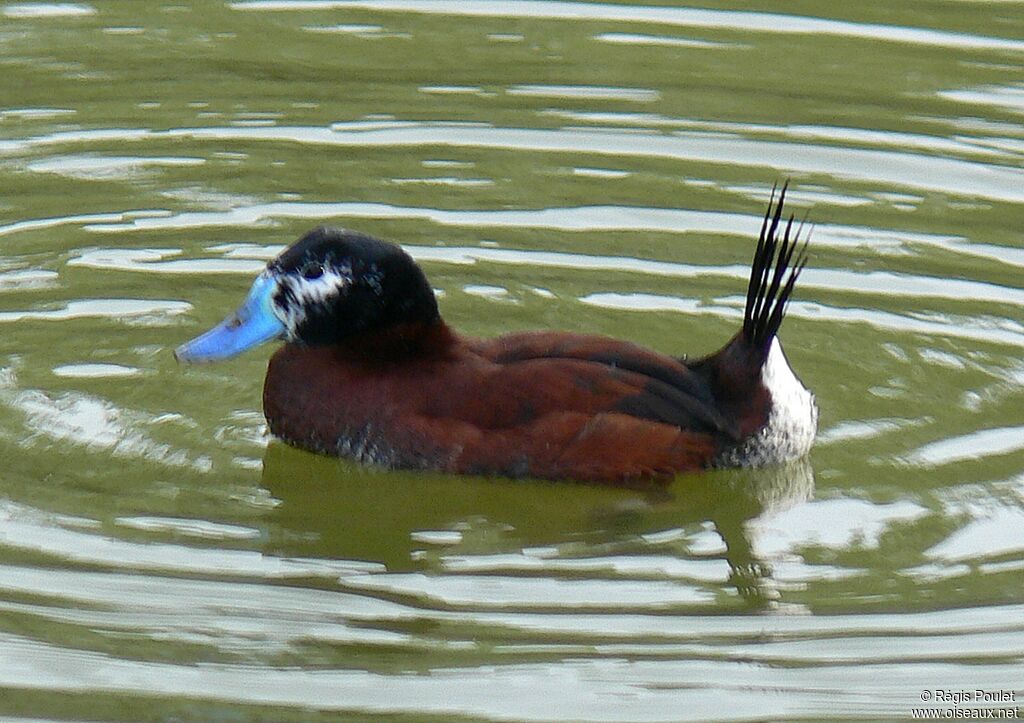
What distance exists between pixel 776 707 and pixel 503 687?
75cm

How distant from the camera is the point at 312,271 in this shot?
7691 millimetres

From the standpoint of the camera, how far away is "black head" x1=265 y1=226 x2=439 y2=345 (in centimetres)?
764

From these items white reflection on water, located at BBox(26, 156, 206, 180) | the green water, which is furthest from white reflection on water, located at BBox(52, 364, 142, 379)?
white reflection on water, located at BBox(26, 156, 206, 180)

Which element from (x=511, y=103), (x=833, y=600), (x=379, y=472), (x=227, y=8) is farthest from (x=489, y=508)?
(x=227, y=8)

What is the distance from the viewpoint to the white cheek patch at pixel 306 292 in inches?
302

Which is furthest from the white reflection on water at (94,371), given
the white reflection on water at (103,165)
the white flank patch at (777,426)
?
the white flank patch at (777,426)

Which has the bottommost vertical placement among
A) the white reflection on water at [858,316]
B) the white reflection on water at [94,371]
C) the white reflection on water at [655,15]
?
the white reflection on water at [94,371]

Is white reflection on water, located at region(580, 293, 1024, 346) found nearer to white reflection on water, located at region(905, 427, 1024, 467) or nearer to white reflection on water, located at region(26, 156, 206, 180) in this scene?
white reflection on water, located at region(905, 427, 1024, 467)

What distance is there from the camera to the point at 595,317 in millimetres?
8961

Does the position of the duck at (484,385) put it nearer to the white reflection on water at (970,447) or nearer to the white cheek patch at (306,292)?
the white cheek patch at (306,292)

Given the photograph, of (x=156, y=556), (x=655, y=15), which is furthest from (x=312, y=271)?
(x=655, y=15)

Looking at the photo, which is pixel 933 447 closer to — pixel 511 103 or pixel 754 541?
pixel 754 541

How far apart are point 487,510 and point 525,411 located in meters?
0.38

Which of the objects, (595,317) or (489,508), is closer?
(489,508)
